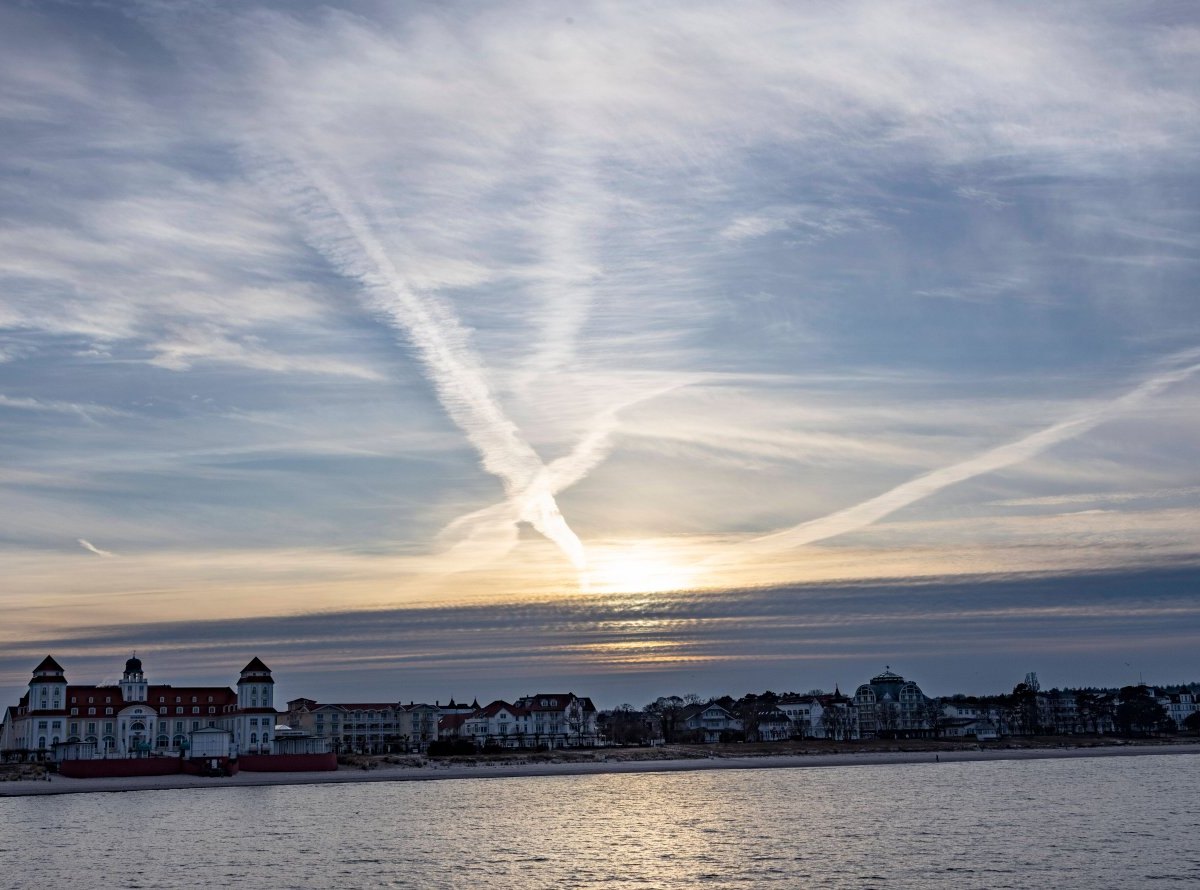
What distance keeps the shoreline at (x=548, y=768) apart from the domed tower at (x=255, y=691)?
15008 millimetres

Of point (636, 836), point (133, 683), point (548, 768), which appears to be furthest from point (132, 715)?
point (636, 836)

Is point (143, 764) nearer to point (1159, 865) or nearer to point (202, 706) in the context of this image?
point (202, 706)

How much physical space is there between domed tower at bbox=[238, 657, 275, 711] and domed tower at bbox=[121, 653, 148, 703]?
61.1 ft

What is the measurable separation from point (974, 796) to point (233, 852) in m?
59.1

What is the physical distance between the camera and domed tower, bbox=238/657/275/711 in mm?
158000

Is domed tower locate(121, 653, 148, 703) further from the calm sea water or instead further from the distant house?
the calm sea water

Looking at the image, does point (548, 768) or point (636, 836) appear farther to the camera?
point (548, 768)

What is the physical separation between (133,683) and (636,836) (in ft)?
381

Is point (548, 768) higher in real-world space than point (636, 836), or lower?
lower

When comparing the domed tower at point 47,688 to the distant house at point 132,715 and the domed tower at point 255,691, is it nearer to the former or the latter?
the distant house at point 132,715

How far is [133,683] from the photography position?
16812 cm

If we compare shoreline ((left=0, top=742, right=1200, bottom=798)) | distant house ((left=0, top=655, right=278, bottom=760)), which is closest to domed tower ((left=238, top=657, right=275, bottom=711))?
distant house ((left=0, top=655, right=278, bottom=760))

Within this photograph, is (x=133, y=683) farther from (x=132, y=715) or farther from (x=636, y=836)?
(x=636, y=836)

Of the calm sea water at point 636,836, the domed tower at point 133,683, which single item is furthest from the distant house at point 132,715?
the calm sea water at point 636,836
